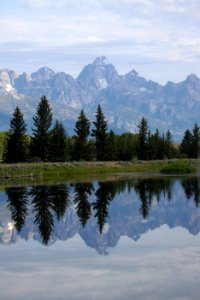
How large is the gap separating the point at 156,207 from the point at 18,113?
77442 mm

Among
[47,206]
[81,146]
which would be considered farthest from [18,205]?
[81,146]

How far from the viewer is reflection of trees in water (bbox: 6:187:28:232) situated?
1446 inches

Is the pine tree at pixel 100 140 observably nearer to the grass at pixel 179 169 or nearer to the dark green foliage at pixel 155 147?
the dark green foliage at pixel 155 147

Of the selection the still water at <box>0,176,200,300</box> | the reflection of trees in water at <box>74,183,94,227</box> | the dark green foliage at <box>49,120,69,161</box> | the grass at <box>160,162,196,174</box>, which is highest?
the dark green foliage at <box>49,120,69,161</box>

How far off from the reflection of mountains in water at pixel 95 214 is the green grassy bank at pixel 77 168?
109ft

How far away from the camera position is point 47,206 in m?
44.8

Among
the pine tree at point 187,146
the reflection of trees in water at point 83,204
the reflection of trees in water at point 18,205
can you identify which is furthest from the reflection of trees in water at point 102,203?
the pine tree at point 187,146

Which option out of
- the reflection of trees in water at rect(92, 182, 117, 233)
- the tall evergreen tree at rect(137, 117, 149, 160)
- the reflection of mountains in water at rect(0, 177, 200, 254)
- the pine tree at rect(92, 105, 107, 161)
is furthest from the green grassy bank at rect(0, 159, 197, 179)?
the reflection of mountains in water at rect(0, 177, 200, 254)

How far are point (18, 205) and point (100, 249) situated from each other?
21.7 meters

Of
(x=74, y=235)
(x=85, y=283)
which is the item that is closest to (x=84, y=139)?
(x=74, y=235)

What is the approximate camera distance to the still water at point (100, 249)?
59.2ft

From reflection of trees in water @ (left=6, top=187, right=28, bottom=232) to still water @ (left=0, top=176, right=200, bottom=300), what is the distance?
0.09 metres

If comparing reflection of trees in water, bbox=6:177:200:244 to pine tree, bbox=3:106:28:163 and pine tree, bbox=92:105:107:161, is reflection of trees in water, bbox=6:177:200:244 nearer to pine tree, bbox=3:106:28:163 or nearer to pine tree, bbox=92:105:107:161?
pine tree, bbox=3:106:28:163

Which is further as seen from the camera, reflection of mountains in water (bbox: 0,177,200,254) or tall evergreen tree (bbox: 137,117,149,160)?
tall evergreen tree (bbox: 137,117,149,160)
